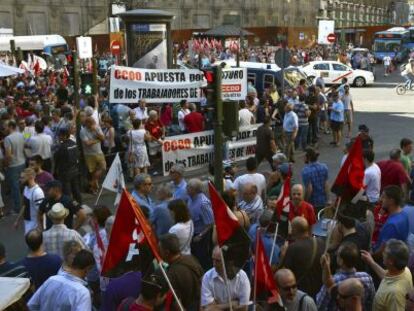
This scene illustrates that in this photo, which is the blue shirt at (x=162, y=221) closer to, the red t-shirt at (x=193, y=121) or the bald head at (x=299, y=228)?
the bald head at (x=299, y=228)

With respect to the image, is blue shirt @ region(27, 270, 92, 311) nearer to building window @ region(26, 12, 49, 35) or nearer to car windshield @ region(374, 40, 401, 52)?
building window @ region(26, 12, 49, 35)

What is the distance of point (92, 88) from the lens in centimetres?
1373

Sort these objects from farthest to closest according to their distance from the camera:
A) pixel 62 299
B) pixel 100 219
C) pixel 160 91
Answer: pixel 160 91 < pixel 100 219 < pixel 62 299

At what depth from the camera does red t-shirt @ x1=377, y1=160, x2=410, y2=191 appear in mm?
8742

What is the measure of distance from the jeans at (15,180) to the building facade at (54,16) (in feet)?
111

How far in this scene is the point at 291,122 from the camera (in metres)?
14.1

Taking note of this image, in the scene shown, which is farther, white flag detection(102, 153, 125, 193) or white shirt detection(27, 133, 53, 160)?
white shirt detection(27, 133, 53, 160)

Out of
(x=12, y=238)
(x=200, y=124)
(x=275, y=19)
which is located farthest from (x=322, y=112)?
(x=275, y=19)

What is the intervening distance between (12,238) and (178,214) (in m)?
4.49

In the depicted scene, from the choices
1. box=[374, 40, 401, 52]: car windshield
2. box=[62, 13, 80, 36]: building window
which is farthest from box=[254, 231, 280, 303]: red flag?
box=[374, 40, 401, 52]: car windshield

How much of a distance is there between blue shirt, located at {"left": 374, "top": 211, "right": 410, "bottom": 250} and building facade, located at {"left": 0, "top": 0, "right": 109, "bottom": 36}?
4024cm

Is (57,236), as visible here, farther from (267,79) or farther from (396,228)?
(267,79)

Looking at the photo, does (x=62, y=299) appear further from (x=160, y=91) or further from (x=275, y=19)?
(x=275, y=19)

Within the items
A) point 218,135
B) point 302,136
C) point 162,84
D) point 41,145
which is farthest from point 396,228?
point 302,136
